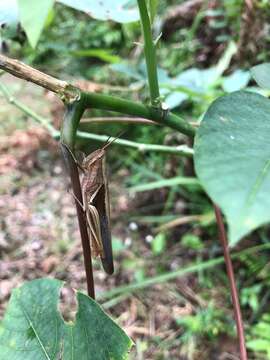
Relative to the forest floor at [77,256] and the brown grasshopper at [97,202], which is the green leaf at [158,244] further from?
the brown grasshopper at [97,202]

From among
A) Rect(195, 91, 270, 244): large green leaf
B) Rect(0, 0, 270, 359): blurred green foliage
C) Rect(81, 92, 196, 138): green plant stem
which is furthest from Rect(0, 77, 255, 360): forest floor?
Rect(195, 91, 270, 244): large green leaf

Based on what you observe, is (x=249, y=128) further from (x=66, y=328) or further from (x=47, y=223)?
(x=47, y=223)

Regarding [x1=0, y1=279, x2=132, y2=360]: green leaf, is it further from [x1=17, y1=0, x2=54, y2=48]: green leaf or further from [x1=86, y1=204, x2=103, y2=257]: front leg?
[x1=17, y1=0, x2=54, y2=48]: green leaf

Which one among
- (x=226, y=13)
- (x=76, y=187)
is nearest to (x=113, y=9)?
(x=76, y=187)

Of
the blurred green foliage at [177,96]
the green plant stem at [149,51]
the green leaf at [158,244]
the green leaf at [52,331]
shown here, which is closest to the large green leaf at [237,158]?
the green plant stem at [149,51]

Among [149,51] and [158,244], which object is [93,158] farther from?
[158,244]

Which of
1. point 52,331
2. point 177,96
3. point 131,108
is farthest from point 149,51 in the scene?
point 177,96
